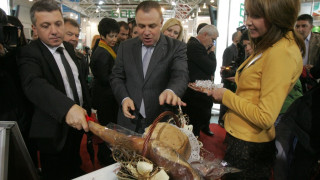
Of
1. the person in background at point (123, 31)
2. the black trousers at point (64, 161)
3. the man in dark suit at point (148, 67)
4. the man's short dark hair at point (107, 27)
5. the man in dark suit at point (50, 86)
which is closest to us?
the man in dark suit at point (50, 86)

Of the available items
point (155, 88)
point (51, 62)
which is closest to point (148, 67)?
point (155, 88)

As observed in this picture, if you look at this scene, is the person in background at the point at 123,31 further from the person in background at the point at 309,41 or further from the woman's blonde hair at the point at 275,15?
the person in background at the point at 309,41

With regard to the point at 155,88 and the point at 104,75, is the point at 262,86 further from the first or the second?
the point at 104,75

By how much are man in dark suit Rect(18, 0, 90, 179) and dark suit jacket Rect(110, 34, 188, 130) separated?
401 mm

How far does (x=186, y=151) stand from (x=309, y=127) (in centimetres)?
87

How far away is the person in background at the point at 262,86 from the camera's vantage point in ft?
3.69

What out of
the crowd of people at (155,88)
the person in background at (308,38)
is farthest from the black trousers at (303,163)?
the person in background at (308,38)

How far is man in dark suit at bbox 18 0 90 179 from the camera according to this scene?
1281 mm

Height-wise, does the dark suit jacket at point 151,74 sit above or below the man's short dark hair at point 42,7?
below

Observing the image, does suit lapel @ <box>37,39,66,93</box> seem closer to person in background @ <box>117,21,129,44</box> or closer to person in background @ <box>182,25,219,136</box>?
person in background @ <box>182,25,219,136</box>

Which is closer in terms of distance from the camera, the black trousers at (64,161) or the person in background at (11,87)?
the person in background at (11,87)

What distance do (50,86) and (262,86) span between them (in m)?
1.22

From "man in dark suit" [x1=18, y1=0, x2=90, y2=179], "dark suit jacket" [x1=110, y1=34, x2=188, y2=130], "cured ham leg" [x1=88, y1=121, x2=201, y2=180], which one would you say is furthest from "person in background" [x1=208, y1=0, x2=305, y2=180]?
"man in dark suit" [x1=18, y1=0, x2=90, y2=179]

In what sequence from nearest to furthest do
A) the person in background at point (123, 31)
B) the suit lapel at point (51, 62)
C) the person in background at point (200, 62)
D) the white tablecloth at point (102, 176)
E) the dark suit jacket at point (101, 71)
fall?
the white tablecloth at point (102, 176) → the suit lapel at point (51, 62) → the dark suit jacket at point (101, 71) → the person in background at point (200, 62) → the person in background at point (123, 31)
